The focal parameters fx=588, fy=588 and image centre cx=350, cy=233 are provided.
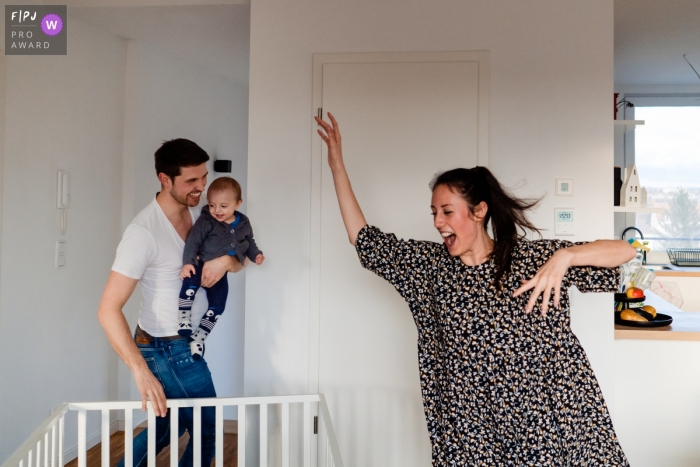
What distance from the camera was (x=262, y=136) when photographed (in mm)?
2566

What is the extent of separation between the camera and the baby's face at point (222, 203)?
2.01 m

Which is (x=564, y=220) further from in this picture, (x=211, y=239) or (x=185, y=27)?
(x=185, y=27)

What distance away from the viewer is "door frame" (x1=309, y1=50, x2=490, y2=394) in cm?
248

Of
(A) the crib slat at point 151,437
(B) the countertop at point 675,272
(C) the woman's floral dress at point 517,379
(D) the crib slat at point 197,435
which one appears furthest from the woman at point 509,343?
(B) the countertop at point 675,272

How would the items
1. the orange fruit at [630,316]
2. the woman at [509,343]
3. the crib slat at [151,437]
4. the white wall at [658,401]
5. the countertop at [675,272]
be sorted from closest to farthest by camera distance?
the woman at [509,343] → the crib slat at [151,437] → the white wall at [658,401] → the orange fruit at [630,316] → the countertop at [675,272]

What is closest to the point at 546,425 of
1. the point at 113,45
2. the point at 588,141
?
the point at 588,141

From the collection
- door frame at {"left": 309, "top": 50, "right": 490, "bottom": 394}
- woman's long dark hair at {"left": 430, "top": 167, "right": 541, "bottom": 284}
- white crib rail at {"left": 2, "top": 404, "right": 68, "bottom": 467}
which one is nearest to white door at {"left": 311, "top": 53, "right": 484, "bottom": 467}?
door frame at {"left": 309, "top": 50, "right": 490, "bottom": 394}

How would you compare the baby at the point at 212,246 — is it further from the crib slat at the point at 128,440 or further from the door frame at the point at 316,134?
the door frame at the point at 316,134

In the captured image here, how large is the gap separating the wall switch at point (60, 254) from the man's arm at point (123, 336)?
137 centimetres

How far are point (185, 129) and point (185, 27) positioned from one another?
35.9 inches

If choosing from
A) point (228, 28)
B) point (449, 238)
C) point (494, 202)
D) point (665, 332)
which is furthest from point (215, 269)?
point (665, 332)

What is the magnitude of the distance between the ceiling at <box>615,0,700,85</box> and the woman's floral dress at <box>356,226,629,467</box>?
2.22 meters

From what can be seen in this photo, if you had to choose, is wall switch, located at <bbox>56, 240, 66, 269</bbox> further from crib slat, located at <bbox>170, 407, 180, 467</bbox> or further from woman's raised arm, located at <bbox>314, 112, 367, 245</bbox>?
woman's raised arm, located at <bbox>314, 112, 367, 245</bbox>

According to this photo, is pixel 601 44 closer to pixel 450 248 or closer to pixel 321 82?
pixel 321 82
